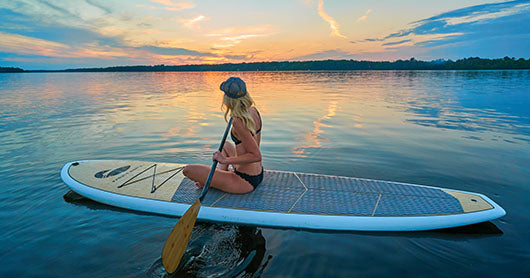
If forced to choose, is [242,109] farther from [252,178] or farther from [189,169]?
[189,169]

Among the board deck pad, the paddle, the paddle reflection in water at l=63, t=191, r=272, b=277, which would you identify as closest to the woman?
the board deck pad

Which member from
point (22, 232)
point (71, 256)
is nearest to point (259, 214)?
point (71, 256)

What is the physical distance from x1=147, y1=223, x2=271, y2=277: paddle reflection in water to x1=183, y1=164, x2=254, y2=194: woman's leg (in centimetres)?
57

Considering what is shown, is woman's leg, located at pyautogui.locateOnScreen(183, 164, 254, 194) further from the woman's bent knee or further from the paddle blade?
the paddle blade

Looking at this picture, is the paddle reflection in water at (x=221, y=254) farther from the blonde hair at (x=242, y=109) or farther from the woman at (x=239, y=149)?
the blonde hair at (x=242, y=109)

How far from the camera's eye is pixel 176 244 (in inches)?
135

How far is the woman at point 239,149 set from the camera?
367 cm

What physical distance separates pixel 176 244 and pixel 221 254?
60cm

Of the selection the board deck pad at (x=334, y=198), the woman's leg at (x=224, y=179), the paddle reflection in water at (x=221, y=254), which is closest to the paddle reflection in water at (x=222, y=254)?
the paddle reflection in water at (x=221, y=254)

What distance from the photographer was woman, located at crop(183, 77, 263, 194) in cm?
367

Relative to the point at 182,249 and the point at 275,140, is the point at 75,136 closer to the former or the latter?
the point at 275,140

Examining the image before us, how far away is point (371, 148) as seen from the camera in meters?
8.20

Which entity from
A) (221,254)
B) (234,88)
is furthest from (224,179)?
(234,88)

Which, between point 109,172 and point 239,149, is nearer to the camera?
point 239,149
